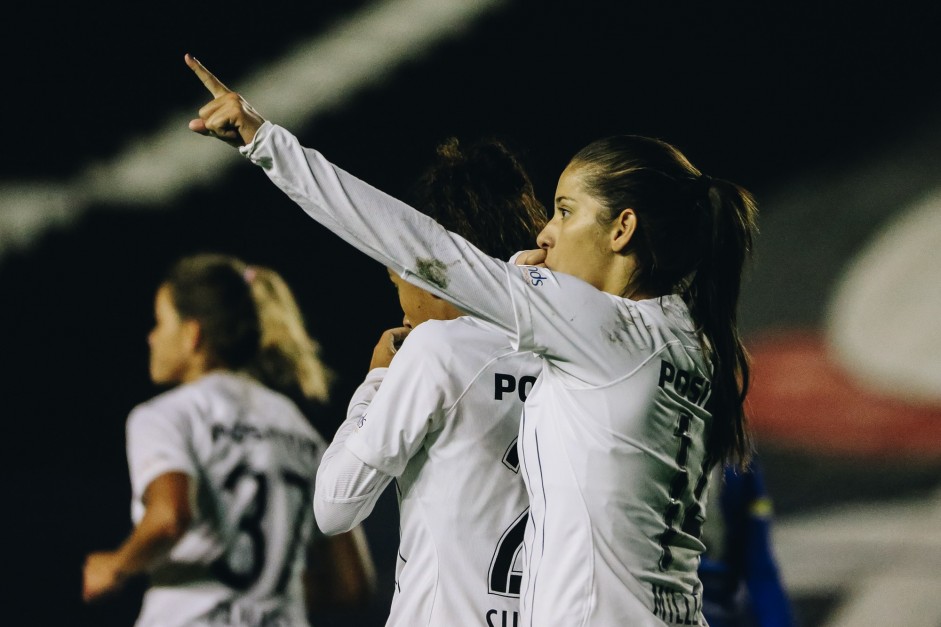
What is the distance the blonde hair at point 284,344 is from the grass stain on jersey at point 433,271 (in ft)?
7.65

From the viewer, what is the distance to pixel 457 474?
1.47 m

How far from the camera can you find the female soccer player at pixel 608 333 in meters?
1.17

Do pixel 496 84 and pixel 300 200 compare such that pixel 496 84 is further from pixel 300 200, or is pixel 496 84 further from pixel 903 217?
pixel 300 200

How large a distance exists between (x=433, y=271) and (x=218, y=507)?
6.01 feet

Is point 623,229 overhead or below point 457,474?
overhead

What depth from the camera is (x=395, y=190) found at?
13.1 feet

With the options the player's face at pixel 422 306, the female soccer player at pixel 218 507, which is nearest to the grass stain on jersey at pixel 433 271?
the player's face at pixel 422 306

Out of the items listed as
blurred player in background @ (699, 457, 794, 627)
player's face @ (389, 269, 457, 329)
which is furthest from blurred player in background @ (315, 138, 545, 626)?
blurred player in background @ (699, 457, 794, 627)

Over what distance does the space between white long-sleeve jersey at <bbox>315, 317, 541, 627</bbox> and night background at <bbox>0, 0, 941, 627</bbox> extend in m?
2.32

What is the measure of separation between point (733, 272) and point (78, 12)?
11.0 ft

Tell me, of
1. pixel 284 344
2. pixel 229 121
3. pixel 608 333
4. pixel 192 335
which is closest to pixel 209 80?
pixel 229 121

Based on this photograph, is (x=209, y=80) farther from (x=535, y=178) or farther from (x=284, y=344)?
(x=535, y=178)

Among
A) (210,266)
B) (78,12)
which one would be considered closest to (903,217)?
(210,266)

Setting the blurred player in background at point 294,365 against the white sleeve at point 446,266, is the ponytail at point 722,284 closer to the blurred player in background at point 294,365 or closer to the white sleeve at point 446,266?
the white sleeve at point 446,266
